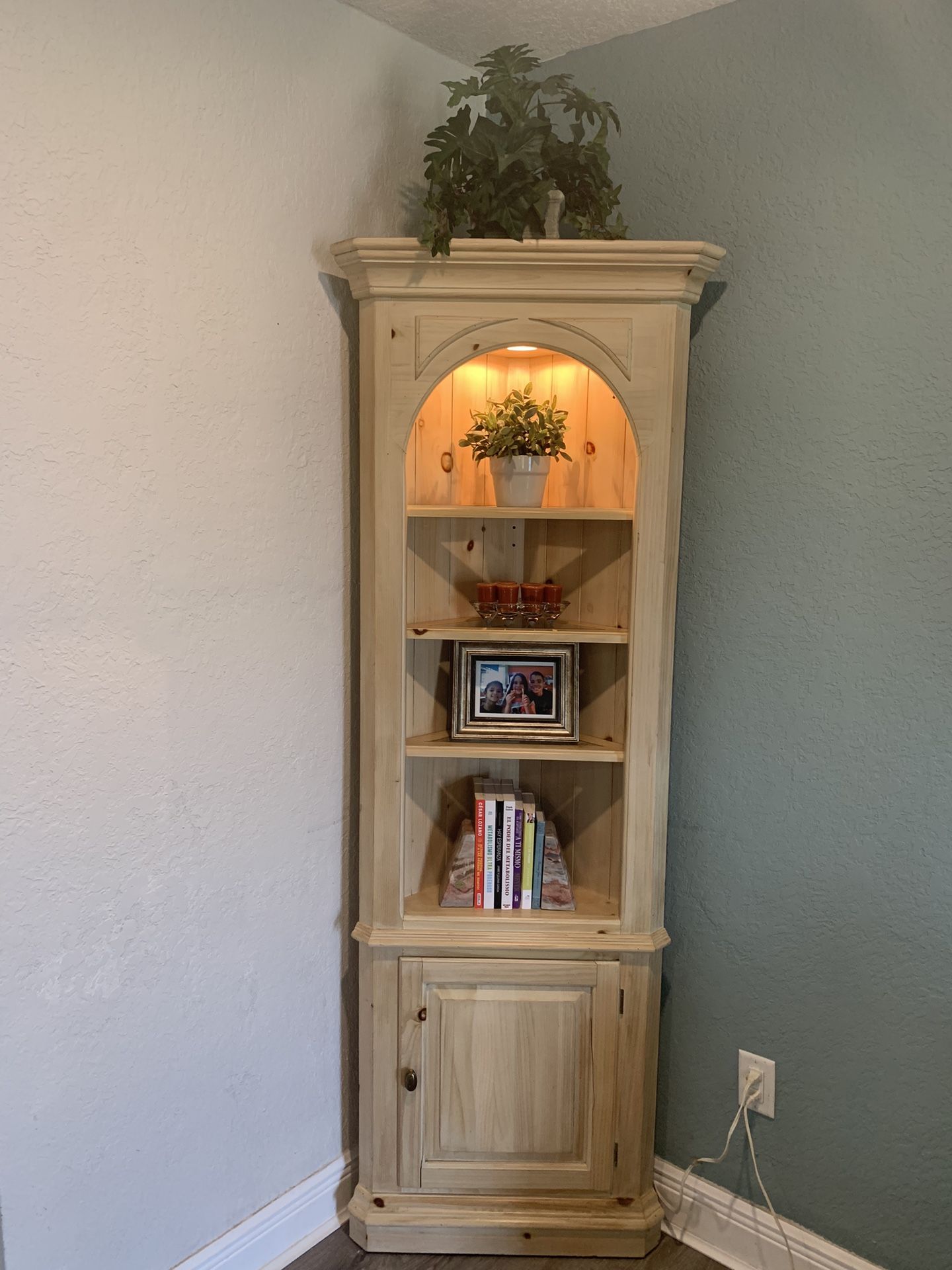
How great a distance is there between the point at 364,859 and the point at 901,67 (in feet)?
5.72

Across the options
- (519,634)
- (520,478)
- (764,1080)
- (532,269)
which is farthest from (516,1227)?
(532,269)

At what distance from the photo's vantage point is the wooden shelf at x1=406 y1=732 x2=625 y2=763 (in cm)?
194

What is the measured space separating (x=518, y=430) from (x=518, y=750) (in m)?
0.64

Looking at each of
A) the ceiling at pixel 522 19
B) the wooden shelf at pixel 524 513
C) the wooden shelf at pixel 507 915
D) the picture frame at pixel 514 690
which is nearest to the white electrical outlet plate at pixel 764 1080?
the wooden shelf at pixel 507 915

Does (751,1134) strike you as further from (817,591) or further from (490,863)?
(817,591)

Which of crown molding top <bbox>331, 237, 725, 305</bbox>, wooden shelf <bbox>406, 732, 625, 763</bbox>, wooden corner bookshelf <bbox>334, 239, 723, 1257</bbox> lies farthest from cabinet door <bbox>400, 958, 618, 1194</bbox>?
crown molding top <bbox>331, 237, 725, 305</bbox>

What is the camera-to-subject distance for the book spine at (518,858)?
204cm

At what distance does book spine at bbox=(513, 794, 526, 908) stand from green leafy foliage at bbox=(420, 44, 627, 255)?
112cm

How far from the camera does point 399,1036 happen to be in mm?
1989

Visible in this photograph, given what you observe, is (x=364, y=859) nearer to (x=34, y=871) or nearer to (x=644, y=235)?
(x=34, y=871)

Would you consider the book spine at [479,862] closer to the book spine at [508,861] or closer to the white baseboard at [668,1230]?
the book spine at [508,861]

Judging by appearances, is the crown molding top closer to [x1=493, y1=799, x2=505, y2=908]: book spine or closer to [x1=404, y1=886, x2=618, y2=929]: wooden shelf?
[x1=493, y1=799, x2=505, y2=908]: book spine

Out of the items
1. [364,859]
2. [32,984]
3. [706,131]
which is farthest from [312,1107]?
[706,131]

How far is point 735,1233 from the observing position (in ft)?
6.56
